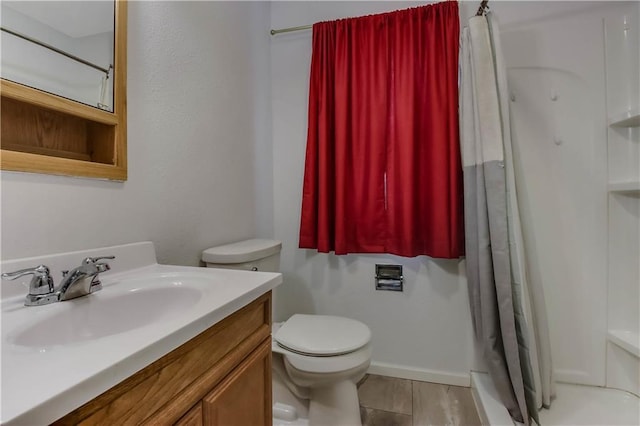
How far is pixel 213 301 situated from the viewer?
644 millimetres

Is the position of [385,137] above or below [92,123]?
above

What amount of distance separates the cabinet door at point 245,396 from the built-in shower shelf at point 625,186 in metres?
1.67

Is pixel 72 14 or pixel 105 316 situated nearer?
pixel 105 316

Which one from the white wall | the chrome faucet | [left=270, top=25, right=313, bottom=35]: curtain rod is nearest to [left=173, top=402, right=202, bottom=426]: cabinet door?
the chrome faucet

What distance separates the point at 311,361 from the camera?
1136mm

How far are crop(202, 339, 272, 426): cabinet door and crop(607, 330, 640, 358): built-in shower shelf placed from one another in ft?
5.28

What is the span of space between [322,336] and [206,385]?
27.6 inches

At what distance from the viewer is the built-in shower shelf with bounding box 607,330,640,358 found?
131 centimetres

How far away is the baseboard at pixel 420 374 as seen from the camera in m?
Result: 1.62

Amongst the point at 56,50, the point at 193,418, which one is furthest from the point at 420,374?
the point at 56,50

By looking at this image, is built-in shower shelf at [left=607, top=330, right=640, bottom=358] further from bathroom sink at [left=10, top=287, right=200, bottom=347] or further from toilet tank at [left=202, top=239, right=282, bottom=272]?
bathroom sink at [left=10, top=287, right=200, bottom=347]

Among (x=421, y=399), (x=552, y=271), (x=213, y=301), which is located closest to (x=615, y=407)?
(x=552, y=271)

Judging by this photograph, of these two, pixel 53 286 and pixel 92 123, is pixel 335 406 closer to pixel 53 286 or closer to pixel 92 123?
pixel 53 286

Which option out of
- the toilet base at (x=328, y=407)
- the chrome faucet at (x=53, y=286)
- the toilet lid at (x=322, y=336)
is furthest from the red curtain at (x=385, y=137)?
the chrome faucet at (x=53, y=286)
